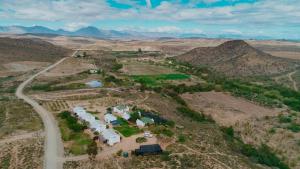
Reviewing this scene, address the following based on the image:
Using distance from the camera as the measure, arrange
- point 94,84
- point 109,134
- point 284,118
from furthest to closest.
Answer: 1. point 94,84
2. point 284,118
3. point 109,134

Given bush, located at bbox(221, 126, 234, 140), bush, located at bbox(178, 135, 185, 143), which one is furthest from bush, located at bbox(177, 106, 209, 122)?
bush, located at bbox(178, 135, 185, 143)

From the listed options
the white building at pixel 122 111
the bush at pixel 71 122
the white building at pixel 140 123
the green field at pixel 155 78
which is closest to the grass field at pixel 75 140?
the bush at pixel 71 122

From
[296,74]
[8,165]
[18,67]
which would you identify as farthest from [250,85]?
[18,67]

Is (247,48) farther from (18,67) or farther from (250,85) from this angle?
(18,67)

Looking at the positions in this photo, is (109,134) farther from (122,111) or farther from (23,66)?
(23,66)

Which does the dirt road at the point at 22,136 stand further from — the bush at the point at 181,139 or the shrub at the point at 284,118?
the shrub at the point at 284,118

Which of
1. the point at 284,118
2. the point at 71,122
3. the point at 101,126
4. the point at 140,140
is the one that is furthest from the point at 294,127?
the point at 71,122

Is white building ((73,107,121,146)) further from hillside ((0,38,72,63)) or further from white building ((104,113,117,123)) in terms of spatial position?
hillside ((0,38,72,63))
